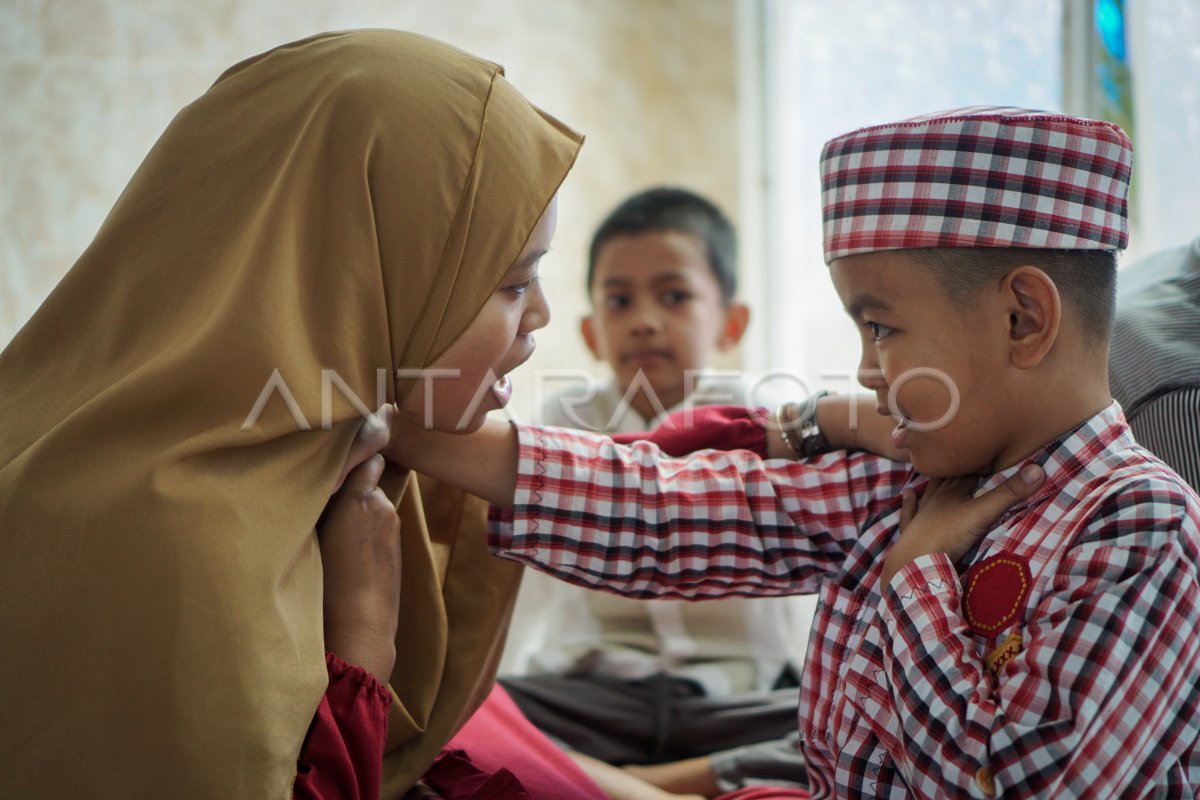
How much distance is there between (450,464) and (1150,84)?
168 cm

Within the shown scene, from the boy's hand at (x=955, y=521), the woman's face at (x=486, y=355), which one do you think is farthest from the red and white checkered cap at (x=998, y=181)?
the woman's face at (x=486, y=355)

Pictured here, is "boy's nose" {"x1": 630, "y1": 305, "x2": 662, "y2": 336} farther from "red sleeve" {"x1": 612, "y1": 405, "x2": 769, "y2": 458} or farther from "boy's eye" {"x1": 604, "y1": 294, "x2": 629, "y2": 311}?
"red sleeve" {"x1": 612, "y1": 405, "x2": 769, "y2": 458}

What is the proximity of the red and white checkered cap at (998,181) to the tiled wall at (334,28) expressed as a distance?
2.24 meters

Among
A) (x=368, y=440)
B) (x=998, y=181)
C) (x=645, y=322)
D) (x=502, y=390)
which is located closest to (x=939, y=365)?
(x=998, y=181)

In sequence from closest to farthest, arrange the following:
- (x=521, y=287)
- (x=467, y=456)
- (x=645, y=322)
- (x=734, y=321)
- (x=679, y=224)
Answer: (x=521, y=287) < (x=467, y=456) < (x=645, y=322) < (x=679, y=224) < (x=734, y=321)

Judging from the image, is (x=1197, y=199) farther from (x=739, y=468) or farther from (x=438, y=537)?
(x=438, y=537)

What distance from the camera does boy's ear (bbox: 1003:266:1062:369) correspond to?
1.02m

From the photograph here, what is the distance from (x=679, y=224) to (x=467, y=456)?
1462 mm

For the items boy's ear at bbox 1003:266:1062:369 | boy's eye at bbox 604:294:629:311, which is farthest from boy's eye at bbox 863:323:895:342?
boy's eye at bbox 604:294:629:311

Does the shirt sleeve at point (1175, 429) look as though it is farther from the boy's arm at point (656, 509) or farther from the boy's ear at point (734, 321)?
the boy's ear at point (734, 321)

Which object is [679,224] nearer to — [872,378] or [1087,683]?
[872,378]

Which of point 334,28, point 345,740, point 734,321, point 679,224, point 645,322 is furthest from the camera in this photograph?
point 334,28

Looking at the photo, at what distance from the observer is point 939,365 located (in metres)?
1.04

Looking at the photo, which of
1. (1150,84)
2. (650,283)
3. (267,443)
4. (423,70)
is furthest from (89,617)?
(1150,84)
